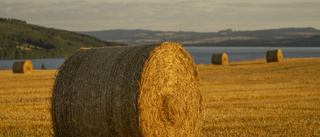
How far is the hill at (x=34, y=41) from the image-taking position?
138 meters

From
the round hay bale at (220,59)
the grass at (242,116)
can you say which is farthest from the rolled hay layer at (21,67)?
the grass at (242,116)

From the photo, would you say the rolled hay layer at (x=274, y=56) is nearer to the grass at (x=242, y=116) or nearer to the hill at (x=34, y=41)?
the grass at (x=242, y=116)

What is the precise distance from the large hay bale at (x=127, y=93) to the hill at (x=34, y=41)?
136077 mm

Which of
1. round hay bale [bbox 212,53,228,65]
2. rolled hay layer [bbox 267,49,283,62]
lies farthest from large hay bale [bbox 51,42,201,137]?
round hay bale [bbox 212,53,228,65]

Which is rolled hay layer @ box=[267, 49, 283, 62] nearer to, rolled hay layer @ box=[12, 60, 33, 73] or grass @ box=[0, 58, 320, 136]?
grass @ box=[0, 58, 320, 136]

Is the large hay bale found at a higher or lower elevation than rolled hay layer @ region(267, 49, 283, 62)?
higher

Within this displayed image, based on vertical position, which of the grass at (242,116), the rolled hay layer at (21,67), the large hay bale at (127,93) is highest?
the large hay bale at (127,93)

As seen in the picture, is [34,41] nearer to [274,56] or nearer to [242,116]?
[274,56]

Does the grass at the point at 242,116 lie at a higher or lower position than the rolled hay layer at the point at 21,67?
higher

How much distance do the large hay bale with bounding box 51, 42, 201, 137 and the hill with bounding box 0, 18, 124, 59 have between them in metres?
136

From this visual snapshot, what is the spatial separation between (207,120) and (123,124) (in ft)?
13.5

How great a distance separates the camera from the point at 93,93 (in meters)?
7.17

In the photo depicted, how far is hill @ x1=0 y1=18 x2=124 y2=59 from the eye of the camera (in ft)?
454

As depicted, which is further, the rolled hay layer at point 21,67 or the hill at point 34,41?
the hill at point 34,41
